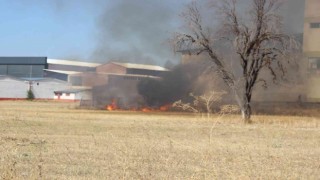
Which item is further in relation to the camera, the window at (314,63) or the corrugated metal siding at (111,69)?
the corrugated metal siding at (111,69)

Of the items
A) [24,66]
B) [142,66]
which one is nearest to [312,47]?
[142,66]

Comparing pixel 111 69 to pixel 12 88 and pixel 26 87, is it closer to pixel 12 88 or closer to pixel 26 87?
pixel 26 87

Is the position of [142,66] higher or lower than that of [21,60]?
lower

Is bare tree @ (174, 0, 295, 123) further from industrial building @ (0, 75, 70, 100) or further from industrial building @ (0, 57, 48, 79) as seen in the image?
industrial building @ (0, 57, 48, 79)

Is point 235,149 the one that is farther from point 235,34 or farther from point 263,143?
point 235,34

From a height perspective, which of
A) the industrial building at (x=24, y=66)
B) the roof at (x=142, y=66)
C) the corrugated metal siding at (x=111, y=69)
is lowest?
the corrugated metal siding at (x=111, y=69)

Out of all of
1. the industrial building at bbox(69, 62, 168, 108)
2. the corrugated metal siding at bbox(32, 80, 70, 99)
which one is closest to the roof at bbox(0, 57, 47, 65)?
the corrugated metal siding at bbox(32, 80, 70, 99)

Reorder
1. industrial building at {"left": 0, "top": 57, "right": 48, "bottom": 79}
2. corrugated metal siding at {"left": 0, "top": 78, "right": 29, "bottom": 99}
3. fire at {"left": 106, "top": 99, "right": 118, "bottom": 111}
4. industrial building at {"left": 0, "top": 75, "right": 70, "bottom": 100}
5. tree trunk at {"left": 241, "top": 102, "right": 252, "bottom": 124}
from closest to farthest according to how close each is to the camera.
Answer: tree trunk at {"left": 241, "top": 102, "right": 252, "bottom": 124} → fire at {"left": 106, "top": 99, "right": 118, "bottom": 111} → corrugated metal siding at {"left": 0, "top": 78, "right": 29, "bottom": 99} → industrial building at {"left": 0, "top": 75, "right": 70, "bottom": 100} → industrial building at {"left": 0, "top": 57, "right": 48, "bottom": 79}

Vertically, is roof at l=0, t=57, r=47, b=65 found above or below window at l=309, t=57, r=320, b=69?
above

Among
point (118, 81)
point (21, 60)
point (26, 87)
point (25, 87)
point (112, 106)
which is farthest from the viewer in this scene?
point (21, 60)

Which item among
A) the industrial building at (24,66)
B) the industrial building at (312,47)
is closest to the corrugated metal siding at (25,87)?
the industrial building at (24,66)

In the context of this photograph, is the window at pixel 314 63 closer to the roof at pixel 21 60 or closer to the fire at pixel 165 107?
the fire at pixel 165 107

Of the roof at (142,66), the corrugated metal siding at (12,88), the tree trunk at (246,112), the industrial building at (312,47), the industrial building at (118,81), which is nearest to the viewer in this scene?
the tree trunk at (246,112)

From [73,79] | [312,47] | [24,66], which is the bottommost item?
[73,79]
